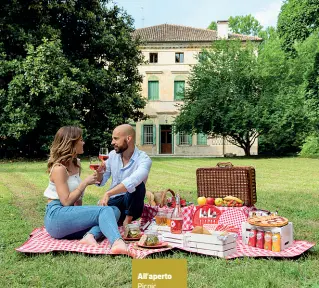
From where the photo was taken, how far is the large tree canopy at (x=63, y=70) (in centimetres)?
1944

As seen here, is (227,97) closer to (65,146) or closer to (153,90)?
(153,90)

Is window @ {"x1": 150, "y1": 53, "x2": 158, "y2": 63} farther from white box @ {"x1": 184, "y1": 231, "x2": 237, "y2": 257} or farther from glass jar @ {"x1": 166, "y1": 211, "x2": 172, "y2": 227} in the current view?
white box @ {"x1": 184, "y1": 231, "x2": 237, "y2": 257}

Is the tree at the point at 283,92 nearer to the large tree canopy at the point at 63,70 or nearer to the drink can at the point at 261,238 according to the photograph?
the large tree canopy at the point at 63,70

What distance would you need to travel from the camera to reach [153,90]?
39.4 meters

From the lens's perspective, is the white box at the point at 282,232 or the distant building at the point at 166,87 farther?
the distant building at the point at 166,87

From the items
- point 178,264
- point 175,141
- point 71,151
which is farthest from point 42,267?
point 175,141

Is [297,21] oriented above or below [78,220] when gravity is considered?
above

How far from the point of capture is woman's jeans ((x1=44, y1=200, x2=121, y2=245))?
491 centimetres

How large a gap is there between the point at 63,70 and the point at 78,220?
15.7 meters

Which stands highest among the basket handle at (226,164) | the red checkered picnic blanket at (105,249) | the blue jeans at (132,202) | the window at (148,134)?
the basket handle at (226,164)

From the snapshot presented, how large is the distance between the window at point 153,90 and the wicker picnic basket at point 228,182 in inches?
1281

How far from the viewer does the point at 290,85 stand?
98.3 feet

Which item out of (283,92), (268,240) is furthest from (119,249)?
(283,92)

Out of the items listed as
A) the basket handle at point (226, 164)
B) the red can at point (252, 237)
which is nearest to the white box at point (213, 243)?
the red can at point (252, 237)
